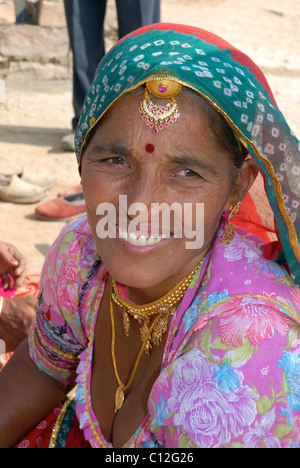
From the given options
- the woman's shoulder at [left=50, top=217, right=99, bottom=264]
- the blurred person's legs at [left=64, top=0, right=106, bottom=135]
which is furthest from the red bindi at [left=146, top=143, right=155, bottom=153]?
the blurred person's legs at [left=64, top=0, right=106, bottom=135]

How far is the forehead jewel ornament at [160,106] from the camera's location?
62.4 inches

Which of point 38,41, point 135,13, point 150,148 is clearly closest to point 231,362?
point 150,148

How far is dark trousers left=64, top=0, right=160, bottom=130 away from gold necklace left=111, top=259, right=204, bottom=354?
12.2 feet

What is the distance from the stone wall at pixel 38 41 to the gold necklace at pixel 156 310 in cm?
615

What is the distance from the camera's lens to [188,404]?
4.87 ft

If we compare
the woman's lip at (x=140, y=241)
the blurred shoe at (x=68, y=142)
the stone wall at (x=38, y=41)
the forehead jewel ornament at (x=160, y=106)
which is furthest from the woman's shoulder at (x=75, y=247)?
the stone wall at (x=38, y=41)

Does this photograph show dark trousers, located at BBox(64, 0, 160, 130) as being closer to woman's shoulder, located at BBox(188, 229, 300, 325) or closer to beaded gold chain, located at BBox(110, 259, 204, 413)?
beaded gold chain, located at BBox(110, 259, 204, 413)

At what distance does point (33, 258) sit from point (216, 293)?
8.69ft

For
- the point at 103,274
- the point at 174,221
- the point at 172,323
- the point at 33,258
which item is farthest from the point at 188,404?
the point at 33,258

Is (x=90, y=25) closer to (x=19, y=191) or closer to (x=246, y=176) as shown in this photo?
(x=19, y=191)

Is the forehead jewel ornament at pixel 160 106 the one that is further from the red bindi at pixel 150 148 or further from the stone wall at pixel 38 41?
the stone wall at pixel 38 41

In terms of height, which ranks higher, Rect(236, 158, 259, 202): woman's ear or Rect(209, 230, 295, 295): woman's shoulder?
Rect(236, 158, 259, 202): woman's ear

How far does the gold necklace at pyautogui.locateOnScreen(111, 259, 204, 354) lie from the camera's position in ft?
6.15
